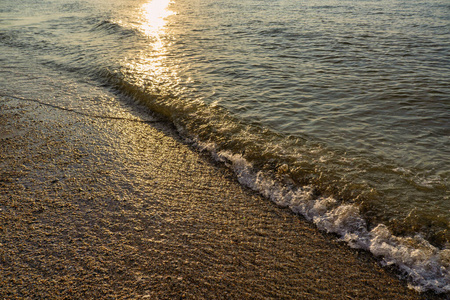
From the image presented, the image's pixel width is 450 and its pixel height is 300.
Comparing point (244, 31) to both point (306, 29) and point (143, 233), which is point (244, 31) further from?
point (143, 233)

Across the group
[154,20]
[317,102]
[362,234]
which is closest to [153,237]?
[362,234]

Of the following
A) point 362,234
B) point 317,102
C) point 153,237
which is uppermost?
point 317,102

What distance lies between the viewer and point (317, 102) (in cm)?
681

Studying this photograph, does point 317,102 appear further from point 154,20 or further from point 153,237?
point 154,20

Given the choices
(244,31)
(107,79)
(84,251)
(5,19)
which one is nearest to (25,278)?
(84,251)

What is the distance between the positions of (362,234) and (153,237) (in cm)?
225

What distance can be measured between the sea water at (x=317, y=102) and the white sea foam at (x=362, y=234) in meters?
0.01

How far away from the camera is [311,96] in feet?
23.4

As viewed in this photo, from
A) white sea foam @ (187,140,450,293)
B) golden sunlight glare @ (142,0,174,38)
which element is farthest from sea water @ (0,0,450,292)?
golden sunlight glare @ (142,0,174,38)

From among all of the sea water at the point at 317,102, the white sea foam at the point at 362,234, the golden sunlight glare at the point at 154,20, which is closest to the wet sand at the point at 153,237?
the white sea foam at the point at 362,234

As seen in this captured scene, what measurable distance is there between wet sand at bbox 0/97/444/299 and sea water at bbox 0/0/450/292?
38 centimetres

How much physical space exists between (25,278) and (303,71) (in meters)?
7.92

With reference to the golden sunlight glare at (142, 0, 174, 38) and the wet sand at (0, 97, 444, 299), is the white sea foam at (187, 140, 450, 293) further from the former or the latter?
the golden sunlight glare at (142, 0, 174, 38)

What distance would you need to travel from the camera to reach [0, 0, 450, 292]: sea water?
3.68 metres
